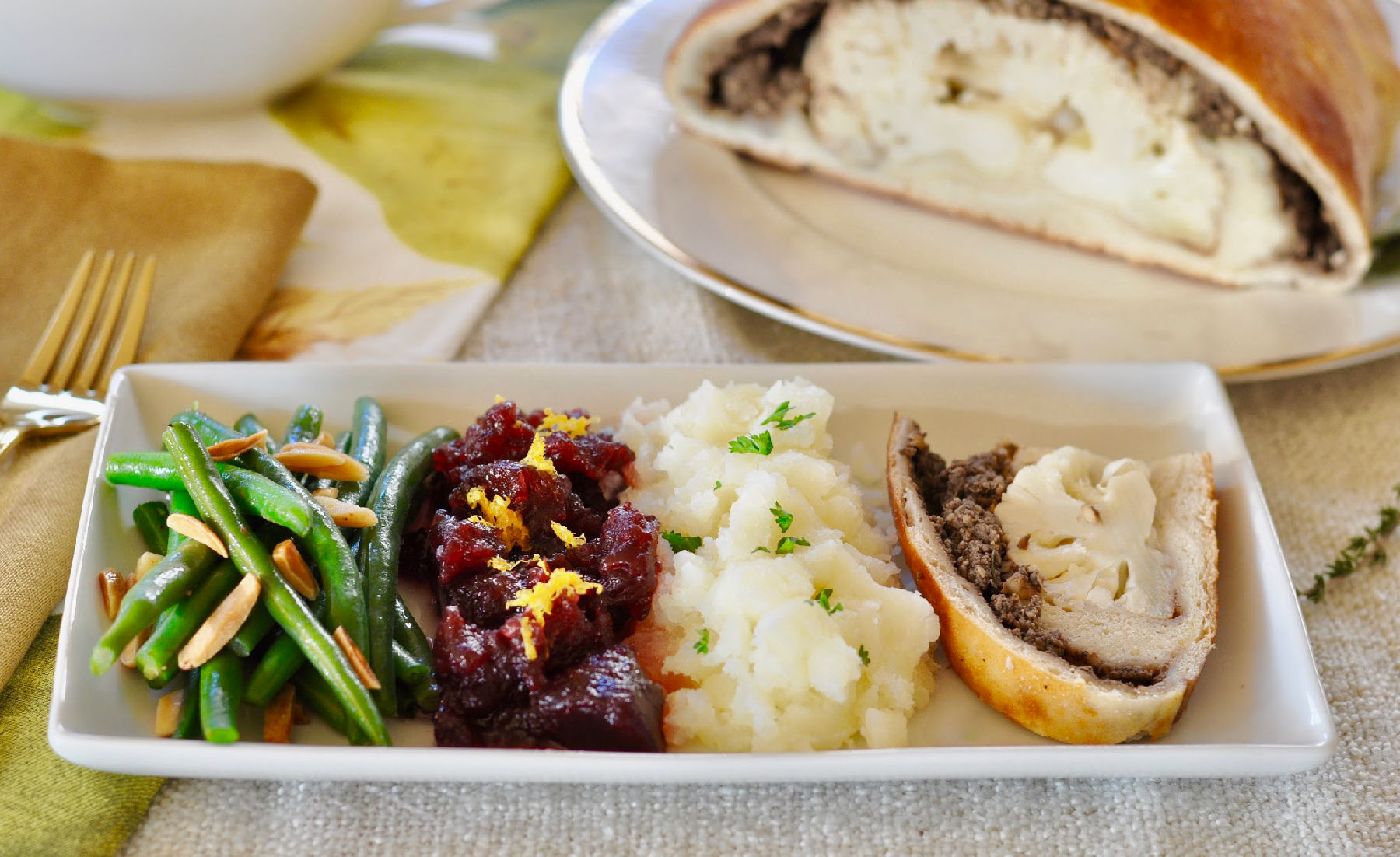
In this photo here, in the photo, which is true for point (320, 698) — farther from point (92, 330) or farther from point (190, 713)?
point (92, 330)

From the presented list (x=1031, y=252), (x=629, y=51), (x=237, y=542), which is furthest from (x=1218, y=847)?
(x=629, y=51)

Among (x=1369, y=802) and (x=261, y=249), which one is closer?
(x=1369, y=802)

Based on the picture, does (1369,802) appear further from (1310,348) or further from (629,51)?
(629,51)

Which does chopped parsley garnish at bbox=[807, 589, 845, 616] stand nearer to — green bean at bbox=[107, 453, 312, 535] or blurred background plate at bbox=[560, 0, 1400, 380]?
green bean at bbox=[107, 453, 312, 535]

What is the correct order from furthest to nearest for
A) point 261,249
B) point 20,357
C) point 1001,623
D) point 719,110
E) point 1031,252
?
point 719,110
point 1031,252
point 261,249
point 20,357
point 1001,623

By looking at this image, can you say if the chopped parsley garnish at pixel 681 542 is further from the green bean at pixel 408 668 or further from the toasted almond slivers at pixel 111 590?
the toasted almond slivers at pixel 111 590

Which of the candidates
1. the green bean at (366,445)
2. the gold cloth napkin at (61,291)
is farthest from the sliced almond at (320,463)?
the gold cloth napkin at (61,291)
